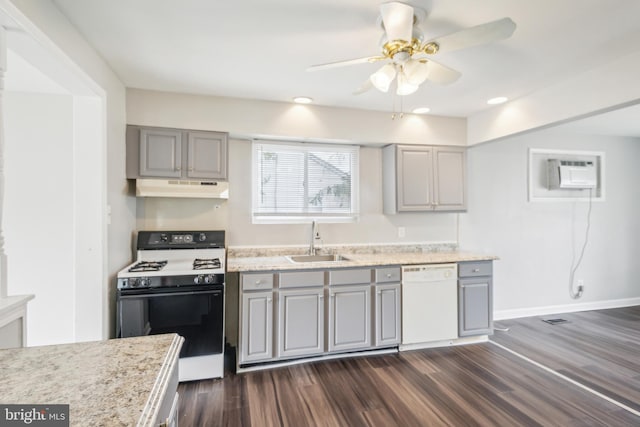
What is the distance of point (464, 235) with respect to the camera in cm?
395

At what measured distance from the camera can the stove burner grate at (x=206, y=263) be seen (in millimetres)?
2633

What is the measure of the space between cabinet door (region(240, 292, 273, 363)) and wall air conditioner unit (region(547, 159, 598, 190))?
3996 mm

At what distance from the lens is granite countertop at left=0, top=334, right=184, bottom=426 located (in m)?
0.72

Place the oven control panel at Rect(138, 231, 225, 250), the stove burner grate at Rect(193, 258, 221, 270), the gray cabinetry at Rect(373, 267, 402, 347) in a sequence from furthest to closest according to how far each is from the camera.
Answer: the gray cabinetry at Rect(373, 267, 402, 347) → the oven control panel at Rect(138, 231, 225, 250) → the stove burner grate at Rect(193, 258, 221, 270)

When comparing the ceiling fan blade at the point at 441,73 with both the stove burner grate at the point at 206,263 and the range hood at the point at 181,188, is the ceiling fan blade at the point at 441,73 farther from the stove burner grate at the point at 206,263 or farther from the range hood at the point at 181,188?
the stove burner grate at the point at 206,263

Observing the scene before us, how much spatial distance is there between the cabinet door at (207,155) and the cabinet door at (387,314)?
6.09 ft

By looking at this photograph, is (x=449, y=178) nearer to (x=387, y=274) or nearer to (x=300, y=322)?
(x=387, y=274)

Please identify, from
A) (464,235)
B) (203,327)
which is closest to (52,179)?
(203,327)

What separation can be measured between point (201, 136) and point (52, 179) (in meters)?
1.18

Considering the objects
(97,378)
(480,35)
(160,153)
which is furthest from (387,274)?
(97,378)

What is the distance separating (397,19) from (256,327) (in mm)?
2418

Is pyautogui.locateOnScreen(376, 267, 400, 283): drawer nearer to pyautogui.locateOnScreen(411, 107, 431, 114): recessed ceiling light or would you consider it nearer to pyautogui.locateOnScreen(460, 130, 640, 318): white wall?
pyautogui.locateOnScreen(460, 130, 640, 318): white wall

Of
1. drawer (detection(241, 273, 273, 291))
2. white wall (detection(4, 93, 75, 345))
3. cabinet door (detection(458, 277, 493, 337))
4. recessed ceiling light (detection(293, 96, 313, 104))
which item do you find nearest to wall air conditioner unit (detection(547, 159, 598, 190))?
cabinet door (detection(458, 277, 493, 337))

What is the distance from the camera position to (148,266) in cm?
261
